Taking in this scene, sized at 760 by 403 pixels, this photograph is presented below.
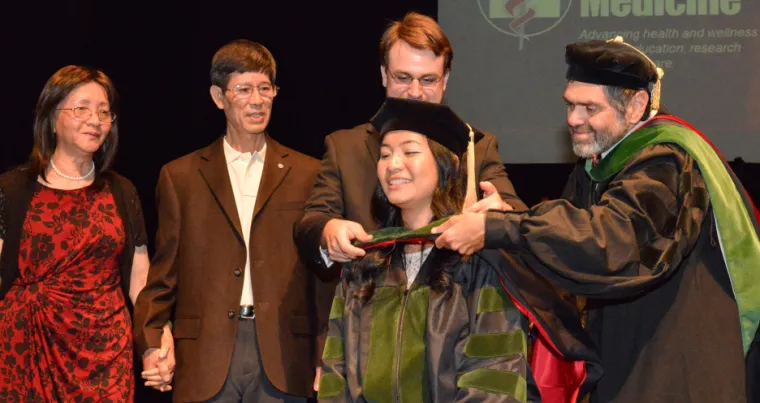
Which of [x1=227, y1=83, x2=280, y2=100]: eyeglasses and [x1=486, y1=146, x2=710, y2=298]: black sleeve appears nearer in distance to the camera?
[x1=486, y1=146, x2=710, y2=298]: black sleeve

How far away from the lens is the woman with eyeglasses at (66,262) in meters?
4.08

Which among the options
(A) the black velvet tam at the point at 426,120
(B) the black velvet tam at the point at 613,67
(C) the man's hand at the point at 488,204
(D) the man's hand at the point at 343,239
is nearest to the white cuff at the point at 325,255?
(D) the man's hand at the point at 343,239

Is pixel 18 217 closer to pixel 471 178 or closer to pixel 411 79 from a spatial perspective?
pixel 411 79

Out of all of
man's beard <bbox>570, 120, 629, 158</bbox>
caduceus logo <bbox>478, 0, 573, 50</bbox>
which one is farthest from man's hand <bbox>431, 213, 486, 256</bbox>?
caduceus logo <bbox>478, 0, 573, 50</bbox>

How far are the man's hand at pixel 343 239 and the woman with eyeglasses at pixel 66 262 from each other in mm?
1111

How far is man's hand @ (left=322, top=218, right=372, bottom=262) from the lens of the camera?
3.27 meters

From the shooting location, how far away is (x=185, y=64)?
6391mm

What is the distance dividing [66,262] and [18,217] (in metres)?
0.27

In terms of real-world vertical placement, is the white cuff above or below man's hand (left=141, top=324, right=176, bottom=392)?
above

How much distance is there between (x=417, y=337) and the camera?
10.3ft

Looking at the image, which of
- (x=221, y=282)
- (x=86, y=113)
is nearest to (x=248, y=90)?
(x=86, y=113)

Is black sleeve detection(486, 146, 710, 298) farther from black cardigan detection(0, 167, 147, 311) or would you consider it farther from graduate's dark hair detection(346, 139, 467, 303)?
black cardigan detection(0, 167, 147, 311)

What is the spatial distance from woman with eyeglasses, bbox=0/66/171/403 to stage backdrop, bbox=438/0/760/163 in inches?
98.9

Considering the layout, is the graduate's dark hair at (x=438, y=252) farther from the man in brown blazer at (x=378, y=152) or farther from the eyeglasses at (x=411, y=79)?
the eyeglasses at (x=411, y=79)
